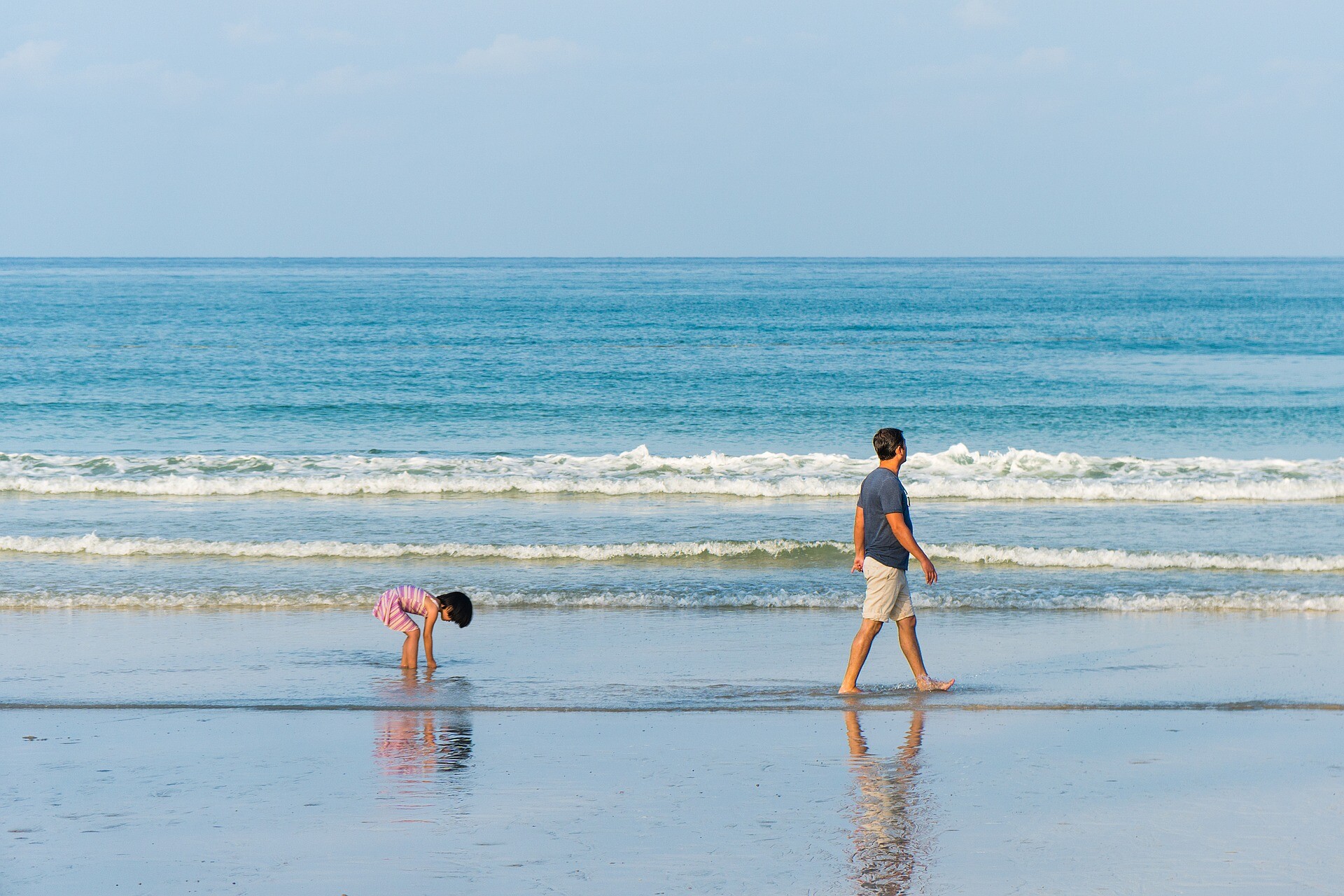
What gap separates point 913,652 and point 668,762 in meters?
2.12

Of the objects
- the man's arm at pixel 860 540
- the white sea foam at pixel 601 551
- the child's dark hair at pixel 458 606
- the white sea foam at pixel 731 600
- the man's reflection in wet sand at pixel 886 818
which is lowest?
the man's reflection in wet sand at pixel 886 818

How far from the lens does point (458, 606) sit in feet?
27.2

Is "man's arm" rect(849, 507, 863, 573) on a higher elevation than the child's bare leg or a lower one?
higher

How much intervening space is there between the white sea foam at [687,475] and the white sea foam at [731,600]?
563cm

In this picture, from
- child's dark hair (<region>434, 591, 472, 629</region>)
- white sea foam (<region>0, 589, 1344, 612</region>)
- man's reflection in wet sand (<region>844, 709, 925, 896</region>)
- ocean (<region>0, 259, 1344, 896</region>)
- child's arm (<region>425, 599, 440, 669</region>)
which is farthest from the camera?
white sea foam (<region>0, 589, 1344, 612</region>)

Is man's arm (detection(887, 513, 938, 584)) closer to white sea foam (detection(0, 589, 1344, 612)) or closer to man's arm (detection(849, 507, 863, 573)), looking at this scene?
man's arm (detection(849, 507, 863, 573))

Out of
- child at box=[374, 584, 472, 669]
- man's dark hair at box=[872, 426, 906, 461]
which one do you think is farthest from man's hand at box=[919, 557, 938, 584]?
child at box=[374, 584, 472, 669]

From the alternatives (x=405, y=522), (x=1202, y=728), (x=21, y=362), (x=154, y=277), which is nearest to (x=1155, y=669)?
(x=1202, y=728)

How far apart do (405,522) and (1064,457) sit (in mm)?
10361

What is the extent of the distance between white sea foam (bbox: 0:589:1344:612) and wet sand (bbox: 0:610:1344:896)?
79 centimetres

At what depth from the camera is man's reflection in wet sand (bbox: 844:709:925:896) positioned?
185 inches

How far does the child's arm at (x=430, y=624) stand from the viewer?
27.8ft

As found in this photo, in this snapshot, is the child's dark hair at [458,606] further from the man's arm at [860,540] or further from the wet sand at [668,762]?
the man's arm at [860,540]

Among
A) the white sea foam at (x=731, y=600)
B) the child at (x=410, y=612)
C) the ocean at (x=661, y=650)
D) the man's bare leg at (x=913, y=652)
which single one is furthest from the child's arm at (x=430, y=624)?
the man's bare leg at (x=913, y=652)
